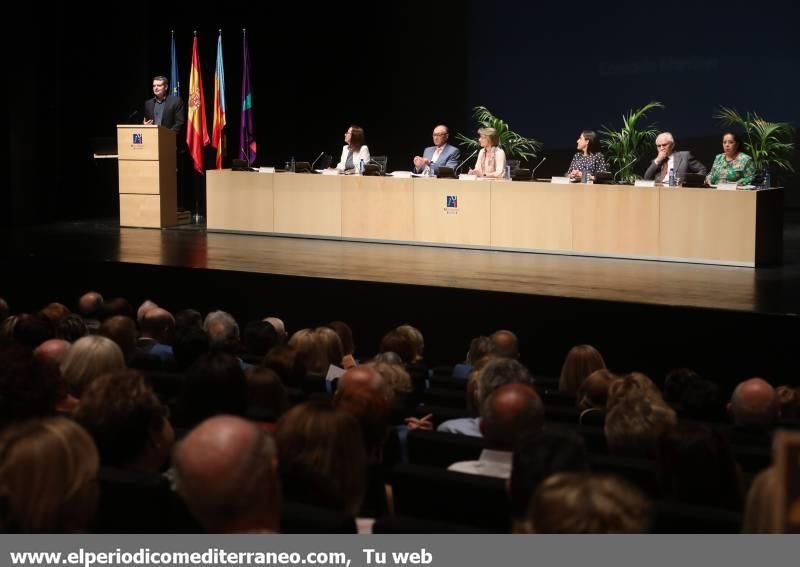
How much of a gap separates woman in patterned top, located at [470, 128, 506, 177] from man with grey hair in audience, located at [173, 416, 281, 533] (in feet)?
25.5

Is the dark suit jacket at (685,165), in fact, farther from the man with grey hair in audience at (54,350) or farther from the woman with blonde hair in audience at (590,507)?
the woman with blonde hair in audience at (590,507)

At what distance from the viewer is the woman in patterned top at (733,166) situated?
352 inches

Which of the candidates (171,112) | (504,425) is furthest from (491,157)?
(504,425)

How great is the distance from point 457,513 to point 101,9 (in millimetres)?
10683

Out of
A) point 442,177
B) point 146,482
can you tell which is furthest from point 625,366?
point 146,482

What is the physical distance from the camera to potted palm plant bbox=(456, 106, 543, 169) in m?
10.9

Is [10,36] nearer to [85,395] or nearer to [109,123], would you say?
[109,123]

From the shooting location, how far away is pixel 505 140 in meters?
11.0

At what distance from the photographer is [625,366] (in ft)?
22.8

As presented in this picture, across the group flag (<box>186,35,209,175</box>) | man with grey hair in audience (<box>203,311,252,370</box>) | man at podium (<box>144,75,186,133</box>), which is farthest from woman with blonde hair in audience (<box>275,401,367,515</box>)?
flag (<box>186,35,209,175</box>)

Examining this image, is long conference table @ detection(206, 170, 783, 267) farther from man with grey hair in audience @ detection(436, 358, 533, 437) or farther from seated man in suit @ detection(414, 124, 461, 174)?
man with grey hair in audience @ detection(436, 358, 533, 437)

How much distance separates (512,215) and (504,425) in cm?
646

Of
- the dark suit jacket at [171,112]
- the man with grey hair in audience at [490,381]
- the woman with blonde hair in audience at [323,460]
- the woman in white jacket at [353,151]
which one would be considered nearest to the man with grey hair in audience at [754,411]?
the man with grey hair in audience at [490,381]

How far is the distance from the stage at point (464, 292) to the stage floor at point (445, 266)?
14 mm
